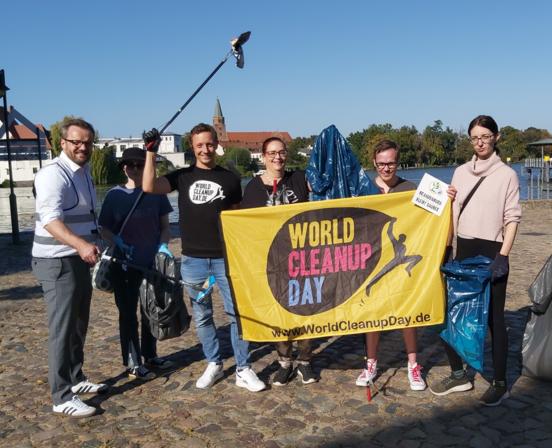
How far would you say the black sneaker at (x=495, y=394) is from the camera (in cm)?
421

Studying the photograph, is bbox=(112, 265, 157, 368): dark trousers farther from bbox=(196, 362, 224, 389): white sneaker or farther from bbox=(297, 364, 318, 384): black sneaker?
bbox=(297, 364, 318, 384): black sneaker

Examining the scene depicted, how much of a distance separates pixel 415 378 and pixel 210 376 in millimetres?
1719

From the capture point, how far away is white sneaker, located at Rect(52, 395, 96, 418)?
4.22 meters

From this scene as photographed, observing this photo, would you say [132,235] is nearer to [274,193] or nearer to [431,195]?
[274,193]

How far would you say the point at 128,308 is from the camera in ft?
16.5

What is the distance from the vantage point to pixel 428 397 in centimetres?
444

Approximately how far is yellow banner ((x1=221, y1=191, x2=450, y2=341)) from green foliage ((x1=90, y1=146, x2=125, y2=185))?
71.6m

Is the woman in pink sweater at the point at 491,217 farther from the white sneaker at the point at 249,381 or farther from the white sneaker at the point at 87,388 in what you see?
the white sneaker at the point at 87,388

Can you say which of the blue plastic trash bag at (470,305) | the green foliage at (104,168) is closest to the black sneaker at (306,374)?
the blue plastic trash bag at (470,305)

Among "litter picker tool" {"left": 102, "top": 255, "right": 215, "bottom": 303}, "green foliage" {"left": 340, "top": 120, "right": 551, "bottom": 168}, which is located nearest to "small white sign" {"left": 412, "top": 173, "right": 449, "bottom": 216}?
"litter picker tool" {"left": 102, "top": 255, "right": 215, "bottom": 303}

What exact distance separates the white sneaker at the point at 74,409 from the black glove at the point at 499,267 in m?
3.15

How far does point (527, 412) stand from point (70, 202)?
3665 mm

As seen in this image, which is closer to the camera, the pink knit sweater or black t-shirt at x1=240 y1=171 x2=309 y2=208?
the pink knit sweater

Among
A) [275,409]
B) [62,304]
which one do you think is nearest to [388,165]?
[275,409]
